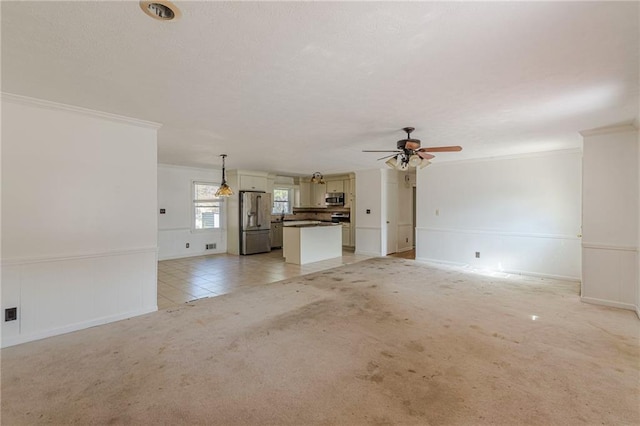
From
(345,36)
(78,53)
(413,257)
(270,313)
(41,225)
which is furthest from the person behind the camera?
(413,257)

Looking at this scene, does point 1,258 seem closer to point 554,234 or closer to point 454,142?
point 454,142

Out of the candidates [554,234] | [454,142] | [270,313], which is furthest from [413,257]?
[270,313]

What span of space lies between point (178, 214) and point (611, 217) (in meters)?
8.46

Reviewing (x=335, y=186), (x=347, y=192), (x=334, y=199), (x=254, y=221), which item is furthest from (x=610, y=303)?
(x=254, y=221)

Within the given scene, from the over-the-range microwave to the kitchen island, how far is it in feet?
6.33

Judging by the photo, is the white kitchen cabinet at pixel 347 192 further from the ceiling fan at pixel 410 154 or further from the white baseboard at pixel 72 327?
the white baseboard at pixel 72 327

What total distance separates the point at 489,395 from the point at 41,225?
14.1 feet

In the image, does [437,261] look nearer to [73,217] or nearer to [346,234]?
[346,234]

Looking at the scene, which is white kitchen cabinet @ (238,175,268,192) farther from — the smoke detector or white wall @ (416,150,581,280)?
the smoke detector

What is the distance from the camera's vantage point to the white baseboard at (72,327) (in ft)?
9.12

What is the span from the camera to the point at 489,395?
2043 millimetres

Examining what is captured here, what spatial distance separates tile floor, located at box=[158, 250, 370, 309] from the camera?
4527 mm

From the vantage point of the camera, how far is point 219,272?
5.88 metres

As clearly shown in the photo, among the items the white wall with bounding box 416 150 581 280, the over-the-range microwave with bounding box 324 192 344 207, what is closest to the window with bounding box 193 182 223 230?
the over-the-range microwave with bounding box 324 192 344 207
